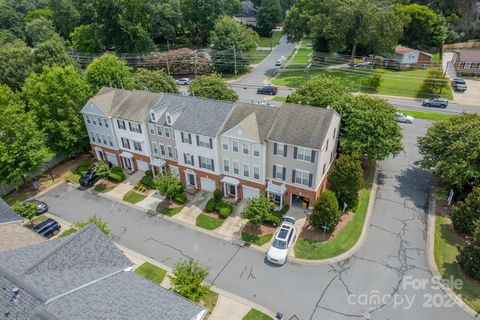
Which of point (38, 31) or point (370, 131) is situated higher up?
point (38, 31)

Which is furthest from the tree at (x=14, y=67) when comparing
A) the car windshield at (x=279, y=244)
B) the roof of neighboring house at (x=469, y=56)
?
the roof of neighboring house at (x=469, y=56)

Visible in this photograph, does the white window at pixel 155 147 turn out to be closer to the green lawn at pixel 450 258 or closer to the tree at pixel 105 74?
the tree at pixel 105 74

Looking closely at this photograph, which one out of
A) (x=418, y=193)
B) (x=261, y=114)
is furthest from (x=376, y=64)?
(x=261, y=114)

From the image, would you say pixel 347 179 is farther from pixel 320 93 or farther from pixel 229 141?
pixel 320 93

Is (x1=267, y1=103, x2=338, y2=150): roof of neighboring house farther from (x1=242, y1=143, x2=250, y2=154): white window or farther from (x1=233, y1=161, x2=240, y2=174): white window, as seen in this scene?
(x1=233, y1=161, x2=240, y2=174): white window

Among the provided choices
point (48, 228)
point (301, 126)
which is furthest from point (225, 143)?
point (48, 228)

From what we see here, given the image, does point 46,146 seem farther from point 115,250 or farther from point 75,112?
point 115,250
